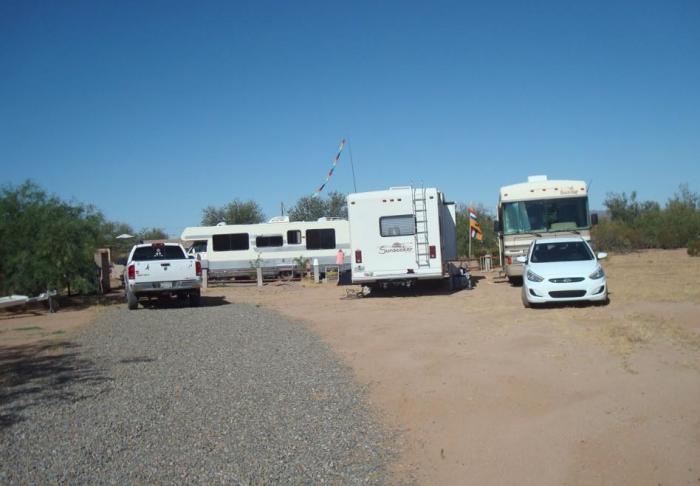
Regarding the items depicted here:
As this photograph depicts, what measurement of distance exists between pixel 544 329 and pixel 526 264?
13.5 feet

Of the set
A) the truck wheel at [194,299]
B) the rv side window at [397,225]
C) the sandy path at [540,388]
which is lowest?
the sandy path at [540,388]

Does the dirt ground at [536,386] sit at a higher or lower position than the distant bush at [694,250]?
lower

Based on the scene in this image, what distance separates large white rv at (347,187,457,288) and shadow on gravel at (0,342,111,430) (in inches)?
341

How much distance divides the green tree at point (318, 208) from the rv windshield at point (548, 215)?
30993 mm

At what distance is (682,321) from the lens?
409 inches

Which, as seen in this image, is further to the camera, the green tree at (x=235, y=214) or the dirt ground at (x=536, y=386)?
the green tree at (x=235, y=214)

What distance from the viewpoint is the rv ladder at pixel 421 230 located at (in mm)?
17266

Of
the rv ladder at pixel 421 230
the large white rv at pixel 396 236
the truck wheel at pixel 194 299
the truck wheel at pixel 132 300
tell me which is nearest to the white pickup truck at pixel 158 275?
the truck wheel at pixel 132 300

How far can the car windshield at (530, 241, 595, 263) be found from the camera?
46.8 ft

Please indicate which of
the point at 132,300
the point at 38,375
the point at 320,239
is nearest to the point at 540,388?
the point at 38,375

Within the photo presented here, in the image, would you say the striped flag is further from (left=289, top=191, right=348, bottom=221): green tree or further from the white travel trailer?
(left=289, top=191, right=348, bottom=221): green tree

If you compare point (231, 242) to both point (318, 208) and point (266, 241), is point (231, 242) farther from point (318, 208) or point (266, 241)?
point (318, 208)

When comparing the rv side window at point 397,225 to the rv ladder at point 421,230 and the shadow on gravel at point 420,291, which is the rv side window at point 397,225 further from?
the shadow on gravel at point 420,291

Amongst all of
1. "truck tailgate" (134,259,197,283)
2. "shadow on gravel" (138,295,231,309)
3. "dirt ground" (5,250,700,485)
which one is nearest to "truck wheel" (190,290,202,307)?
"shadow on gravel" (138,295,231,309)
